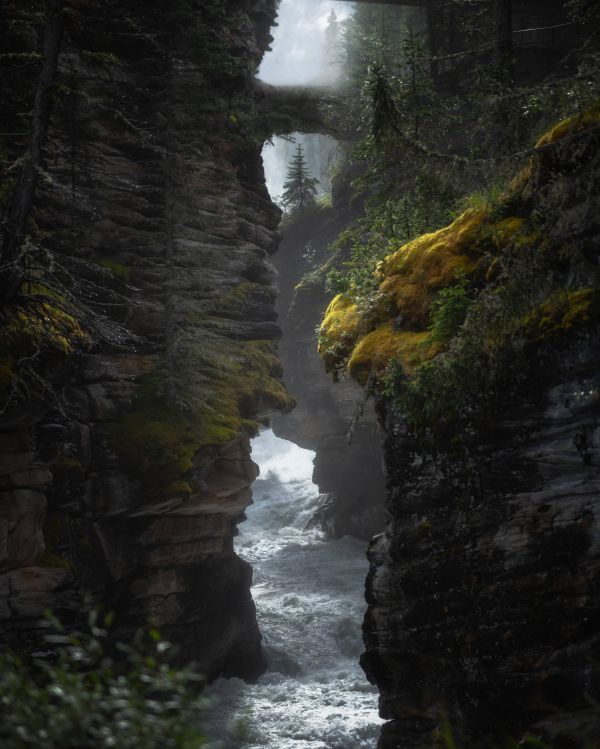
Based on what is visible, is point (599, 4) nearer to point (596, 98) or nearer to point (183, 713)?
point (596, 98)

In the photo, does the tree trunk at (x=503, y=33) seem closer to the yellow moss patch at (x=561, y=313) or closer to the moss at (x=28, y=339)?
the yellow moss patch at (x=561, y=313)

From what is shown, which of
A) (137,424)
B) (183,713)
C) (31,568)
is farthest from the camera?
(137,424)

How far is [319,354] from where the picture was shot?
15500 mm

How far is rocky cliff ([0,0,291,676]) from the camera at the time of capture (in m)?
11.9

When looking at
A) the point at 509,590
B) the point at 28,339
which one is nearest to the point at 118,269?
the point at 28,339

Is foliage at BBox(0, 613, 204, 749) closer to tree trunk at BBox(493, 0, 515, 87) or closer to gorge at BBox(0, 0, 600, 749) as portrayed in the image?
gorge at BBox(0, 0, 600, 749)

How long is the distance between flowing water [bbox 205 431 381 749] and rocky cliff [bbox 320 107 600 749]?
2981mm

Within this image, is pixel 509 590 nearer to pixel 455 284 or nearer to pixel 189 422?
pixel 455 284

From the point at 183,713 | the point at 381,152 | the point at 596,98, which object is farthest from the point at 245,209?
the point at 183,713

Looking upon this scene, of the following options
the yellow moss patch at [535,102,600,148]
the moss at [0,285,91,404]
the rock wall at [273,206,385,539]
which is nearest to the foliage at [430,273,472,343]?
the yellow moss patch at [535,102,600,148]

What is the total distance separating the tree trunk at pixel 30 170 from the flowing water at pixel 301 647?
836cm

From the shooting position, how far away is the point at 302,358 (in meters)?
36.3

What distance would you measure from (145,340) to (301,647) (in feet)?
48.7

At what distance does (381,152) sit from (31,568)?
11915 mm
